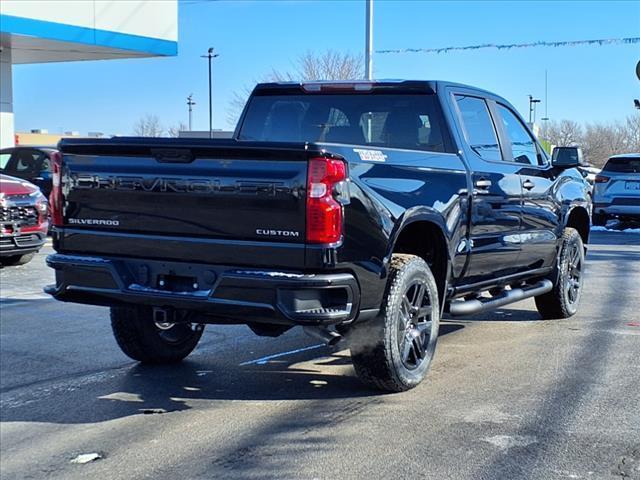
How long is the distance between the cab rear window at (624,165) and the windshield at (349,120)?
41.6 ft

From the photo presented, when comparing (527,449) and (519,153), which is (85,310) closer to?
(519,153)

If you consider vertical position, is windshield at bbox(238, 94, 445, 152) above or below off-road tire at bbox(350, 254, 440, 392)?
above

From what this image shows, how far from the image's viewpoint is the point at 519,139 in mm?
7375

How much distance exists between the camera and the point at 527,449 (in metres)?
4.38

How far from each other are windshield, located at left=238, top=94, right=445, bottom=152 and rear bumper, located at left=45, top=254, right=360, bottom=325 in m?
1.91

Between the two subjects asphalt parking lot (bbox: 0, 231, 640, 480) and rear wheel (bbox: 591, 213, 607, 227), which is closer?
asphalt parking lot (bbox: 0, 231, 640, 480)

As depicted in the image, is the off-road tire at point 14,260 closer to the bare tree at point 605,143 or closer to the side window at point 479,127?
the side window at point 479,127

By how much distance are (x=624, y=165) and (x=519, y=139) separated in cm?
1141

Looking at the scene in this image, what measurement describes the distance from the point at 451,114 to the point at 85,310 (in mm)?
4687

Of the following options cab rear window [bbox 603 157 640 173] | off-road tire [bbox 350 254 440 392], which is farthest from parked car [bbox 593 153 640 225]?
off-road tire [bbox 350 254 440 392]

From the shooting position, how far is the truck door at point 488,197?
20.4 feet

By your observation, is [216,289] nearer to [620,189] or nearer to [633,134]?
[620,189]

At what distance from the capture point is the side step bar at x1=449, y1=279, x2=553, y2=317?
19.8ft

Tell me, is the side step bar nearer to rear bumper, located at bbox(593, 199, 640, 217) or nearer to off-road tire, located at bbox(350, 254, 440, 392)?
off-road tire, located at bbox(350, 254, 440, 392)
